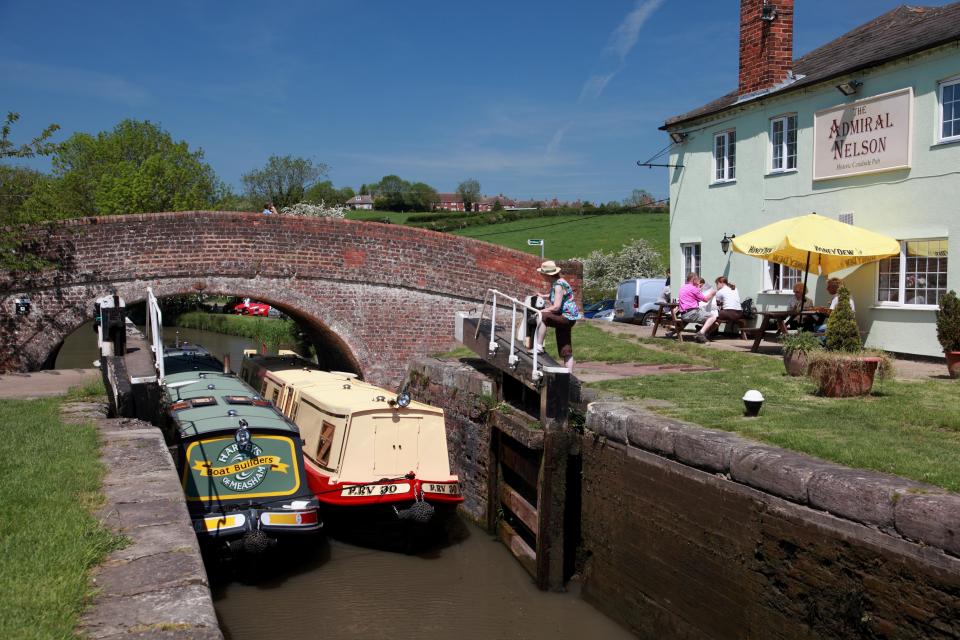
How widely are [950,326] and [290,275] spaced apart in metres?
11.7

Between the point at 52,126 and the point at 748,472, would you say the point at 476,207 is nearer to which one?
the point at 52,126

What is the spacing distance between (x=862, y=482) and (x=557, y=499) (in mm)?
4193

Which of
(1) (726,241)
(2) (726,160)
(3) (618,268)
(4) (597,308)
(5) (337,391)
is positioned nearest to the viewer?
(5) (337,391)

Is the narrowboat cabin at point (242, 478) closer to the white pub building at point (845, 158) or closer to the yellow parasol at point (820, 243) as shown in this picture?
the yellow parasol at point (820, 243)

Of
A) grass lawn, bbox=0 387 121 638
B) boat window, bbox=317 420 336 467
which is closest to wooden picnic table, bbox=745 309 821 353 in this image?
boat window, bbox=317 420 336 467

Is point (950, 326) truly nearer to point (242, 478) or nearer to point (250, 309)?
point (242, 478)

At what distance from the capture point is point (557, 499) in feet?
30.3

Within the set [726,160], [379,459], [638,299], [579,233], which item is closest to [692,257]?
[726,160]

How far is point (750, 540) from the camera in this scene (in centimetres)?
643

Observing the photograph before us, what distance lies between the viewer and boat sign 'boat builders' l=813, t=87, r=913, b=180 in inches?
513

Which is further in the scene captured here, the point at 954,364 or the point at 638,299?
the point at 638,299

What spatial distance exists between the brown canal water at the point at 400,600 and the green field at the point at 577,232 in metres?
33.6

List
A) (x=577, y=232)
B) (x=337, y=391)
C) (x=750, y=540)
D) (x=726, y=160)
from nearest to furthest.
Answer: (x=750, y=540)
(x=337, y=391)
(x=726, y=160)
(x=577, y=232)

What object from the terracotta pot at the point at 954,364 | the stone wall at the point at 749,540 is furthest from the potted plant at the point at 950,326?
the stone wall at the point at 749,540
